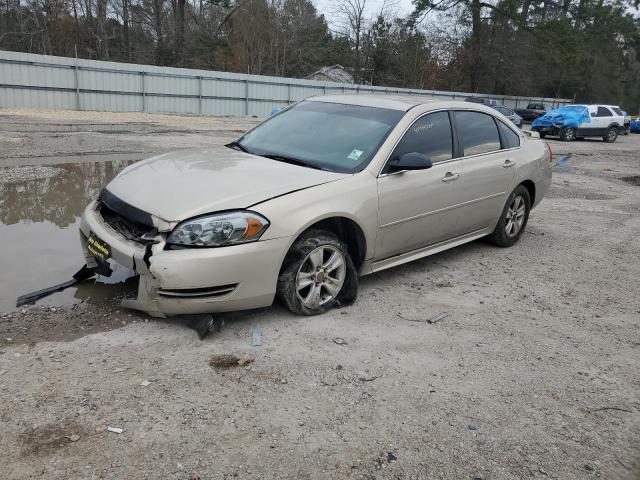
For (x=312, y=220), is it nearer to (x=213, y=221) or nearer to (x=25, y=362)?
(x=213, y=221)

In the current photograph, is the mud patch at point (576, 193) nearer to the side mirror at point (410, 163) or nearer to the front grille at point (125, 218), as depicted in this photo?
the side mirror at point (410, 163)

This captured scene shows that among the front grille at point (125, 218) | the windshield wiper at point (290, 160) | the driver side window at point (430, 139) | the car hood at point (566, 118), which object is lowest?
the front grille at point (125, 218)

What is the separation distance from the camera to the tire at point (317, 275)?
3904mm

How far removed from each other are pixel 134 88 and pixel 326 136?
2363 centimetres

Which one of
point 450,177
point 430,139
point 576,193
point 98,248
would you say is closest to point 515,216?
point 450,177

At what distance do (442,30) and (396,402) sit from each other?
48.2 metres

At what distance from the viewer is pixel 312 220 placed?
3895mm

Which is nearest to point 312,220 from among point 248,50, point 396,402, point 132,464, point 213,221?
point 213,221

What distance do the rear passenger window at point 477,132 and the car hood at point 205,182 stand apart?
1.80m

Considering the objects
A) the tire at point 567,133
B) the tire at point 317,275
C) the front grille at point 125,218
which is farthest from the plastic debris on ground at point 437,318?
the tire at point 567,133

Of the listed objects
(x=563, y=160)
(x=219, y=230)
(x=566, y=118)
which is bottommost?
(x=563, y=160)

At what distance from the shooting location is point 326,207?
3.98 m

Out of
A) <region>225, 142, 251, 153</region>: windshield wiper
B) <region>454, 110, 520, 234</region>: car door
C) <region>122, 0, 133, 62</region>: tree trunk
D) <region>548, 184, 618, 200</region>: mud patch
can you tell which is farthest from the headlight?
<region>122, 0, 133, 62</region>: tree trunk

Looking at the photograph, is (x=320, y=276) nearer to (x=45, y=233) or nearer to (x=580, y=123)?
(x=45, y=233)
